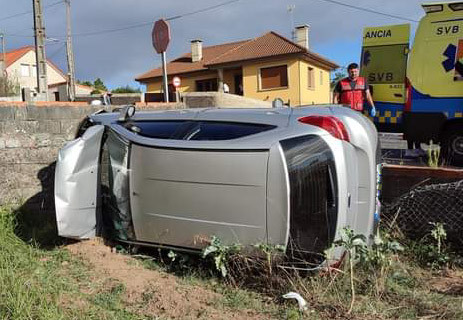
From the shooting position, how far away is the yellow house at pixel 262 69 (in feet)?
107

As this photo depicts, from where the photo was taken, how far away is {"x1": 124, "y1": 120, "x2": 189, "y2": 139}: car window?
436 centimetres

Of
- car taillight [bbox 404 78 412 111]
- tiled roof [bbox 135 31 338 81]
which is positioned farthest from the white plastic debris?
tiled roof [bbox 135 31 338 81]

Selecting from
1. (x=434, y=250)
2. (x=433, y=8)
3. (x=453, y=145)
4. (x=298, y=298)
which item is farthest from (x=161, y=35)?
(x=298, y=298)

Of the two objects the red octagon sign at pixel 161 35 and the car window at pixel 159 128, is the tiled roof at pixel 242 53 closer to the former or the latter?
Answer: the red octagon sign at pixel 161 35

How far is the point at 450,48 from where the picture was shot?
284 inches

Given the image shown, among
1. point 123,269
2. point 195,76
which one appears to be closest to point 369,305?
point 123,269

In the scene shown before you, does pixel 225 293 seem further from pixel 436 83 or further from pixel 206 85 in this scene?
pixel 206 85

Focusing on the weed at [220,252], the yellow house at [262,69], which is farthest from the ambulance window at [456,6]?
the yellow house at [262,69]

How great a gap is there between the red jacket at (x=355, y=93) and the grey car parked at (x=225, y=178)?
3.71 meters

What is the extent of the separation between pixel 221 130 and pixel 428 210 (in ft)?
8.01

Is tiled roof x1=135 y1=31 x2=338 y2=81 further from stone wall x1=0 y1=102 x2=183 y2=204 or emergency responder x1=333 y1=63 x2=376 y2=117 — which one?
stone wall x1=0 y1=102 x2=183 y2=204

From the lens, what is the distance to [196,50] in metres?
38.7

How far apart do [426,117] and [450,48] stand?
1.06m

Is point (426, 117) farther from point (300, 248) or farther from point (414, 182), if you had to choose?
point (300, 248)
